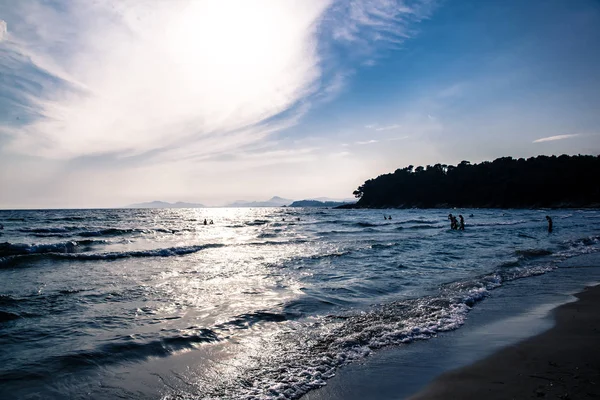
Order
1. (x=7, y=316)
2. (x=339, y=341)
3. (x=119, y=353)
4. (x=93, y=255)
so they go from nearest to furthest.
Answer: (x=119, y=353) → (x=339, y=341) → (x=7, y=316) → (x=93, y=255)

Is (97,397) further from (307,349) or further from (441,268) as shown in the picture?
(441,268)

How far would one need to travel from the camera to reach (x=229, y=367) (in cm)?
528

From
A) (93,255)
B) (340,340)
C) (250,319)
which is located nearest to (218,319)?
(250,319)

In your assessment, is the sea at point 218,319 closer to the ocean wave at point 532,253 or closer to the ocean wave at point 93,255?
the ocean wave at point 93,255

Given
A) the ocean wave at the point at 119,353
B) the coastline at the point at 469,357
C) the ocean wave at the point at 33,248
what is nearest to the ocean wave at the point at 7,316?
the ocean wave at the point at 119,353

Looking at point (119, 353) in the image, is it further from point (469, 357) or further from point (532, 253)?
point (532, 253)

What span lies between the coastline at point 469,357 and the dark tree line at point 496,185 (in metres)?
101

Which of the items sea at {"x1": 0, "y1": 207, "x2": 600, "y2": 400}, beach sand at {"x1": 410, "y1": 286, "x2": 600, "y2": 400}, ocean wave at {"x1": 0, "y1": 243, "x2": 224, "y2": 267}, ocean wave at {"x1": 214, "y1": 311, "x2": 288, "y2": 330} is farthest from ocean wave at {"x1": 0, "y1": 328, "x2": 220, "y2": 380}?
ocean wave at {"x1": 0, "y1": 243, "x2": 224, "y2": 267}

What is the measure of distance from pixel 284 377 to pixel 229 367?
1014 mm

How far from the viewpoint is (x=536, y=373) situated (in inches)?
183

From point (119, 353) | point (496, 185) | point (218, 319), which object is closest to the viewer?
point (119, 353)

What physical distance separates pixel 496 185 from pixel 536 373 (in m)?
125

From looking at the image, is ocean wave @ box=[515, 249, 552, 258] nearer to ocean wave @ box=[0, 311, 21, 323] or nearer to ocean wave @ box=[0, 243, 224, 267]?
ocean wave @ box=[0, 243, 224, 267]

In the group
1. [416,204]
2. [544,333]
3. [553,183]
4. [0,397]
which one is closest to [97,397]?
[0,397]
